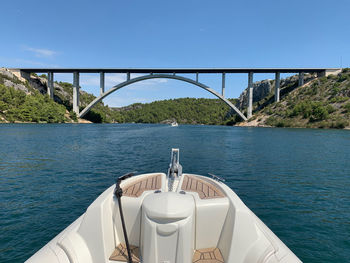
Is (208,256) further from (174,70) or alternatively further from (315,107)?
(174,70)

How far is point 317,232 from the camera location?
5410 millimetres

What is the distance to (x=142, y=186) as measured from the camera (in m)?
3.67

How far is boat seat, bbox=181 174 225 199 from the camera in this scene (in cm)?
336

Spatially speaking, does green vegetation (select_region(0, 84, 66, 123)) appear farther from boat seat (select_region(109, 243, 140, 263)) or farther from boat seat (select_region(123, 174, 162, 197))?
boat seat (select_region(109, 243, 140, 263))

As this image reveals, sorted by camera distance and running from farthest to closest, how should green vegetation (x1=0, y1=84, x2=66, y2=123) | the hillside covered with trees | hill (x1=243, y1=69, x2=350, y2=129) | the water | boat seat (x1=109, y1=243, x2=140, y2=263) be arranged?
1. green vegetation (x1=0, y1=84, x2=66, y2=123)
2. the hillside covered with trees
3. hill (x1=243, y1=69, x2=350, y2=129)
4. the water
5. boat seat (x1=109, y1=243, x2=140, y2=263)

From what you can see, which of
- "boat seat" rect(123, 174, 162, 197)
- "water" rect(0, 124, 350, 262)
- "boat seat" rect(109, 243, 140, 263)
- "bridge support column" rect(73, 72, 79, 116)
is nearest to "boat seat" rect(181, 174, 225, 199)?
"boat seat" rect(123, 174, 162, 197)

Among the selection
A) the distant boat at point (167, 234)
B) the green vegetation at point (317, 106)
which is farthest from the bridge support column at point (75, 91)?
the distant boat at point (167, 234)

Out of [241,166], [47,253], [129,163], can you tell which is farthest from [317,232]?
[129,163]

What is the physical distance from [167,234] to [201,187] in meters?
1.45

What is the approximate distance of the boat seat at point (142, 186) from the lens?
11.2ft

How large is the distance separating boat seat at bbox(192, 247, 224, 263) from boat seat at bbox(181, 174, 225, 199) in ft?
2.64

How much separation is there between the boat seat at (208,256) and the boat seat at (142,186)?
4.04ft

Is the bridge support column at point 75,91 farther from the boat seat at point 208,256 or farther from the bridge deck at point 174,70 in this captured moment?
the boat seat at point 208,256

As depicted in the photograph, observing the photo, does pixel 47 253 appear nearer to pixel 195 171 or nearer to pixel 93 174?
pixel 93 174
